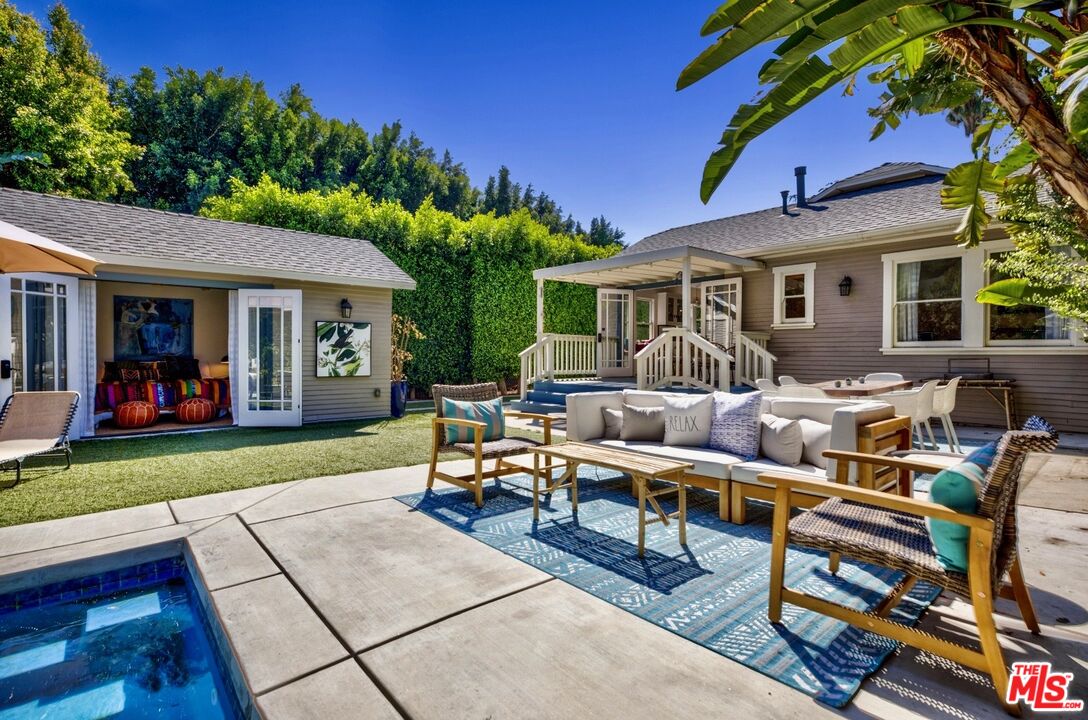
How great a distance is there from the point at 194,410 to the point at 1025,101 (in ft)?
34.0

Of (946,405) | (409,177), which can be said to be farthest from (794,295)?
(409,177)

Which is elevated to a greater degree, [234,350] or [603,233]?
[603,233]

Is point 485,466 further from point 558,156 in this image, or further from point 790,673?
point 558,156

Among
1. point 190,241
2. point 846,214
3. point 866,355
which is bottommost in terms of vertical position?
point 866,355

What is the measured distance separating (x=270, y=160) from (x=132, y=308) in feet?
48.6

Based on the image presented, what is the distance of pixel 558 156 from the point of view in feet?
68.2

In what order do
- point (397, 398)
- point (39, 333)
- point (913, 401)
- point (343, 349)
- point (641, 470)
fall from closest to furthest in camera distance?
point (641, 470) < point (913, 401) < point (39, 333) < point (343, 349) < point (397, 398)

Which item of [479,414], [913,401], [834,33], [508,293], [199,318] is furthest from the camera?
[508,293]

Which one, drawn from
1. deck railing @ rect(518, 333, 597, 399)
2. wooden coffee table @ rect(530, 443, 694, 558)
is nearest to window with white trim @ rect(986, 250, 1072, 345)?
deck railing @ rect(518, 333, 597, 399)

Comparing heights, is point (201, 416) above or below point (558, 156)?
below

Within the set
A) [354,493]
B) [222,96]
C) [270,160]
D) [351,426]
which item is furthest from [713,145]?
[222,96]

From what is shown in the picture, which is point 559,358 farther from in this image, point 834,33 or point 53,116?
point 53,116

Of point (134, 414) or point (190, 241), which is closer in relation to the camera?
point (134, 414)

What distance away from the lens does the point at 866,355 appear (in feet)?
29.0
